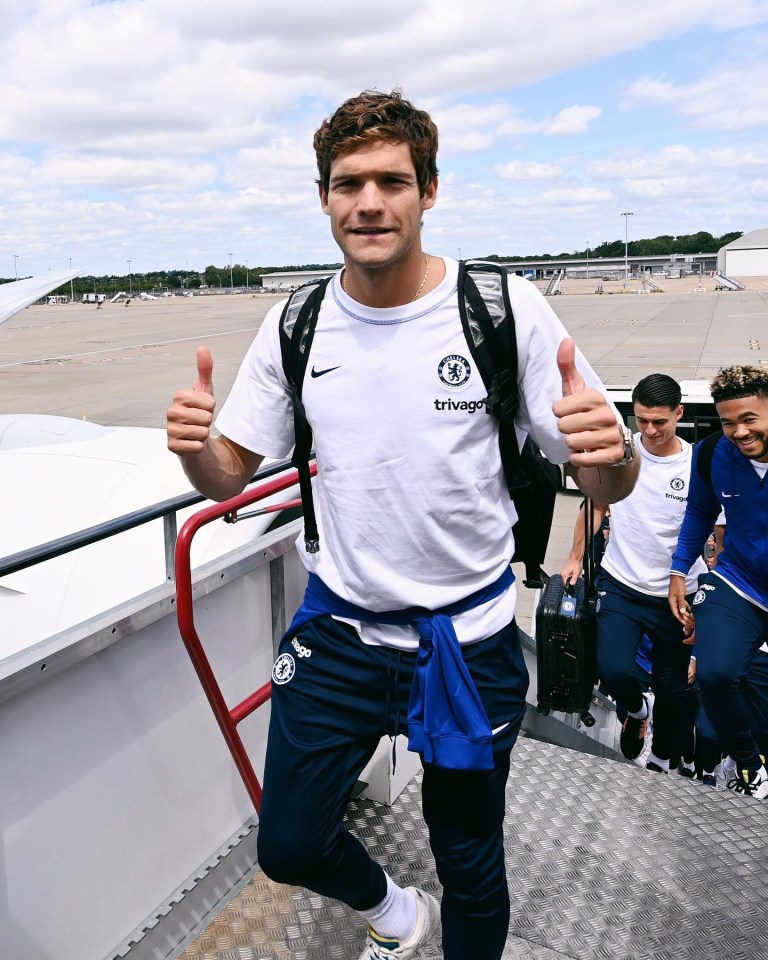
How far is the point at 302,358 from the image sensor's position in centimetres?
192

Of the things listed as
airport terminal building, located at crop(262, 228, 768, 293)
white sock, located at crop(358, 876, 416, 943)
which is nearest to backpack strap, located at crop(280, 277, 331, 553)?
white sock, located at crop(358, 876, 416, 943)

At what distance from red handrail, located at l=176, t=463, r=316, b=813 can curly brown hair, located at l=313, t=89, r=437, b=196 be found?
989 millimetres

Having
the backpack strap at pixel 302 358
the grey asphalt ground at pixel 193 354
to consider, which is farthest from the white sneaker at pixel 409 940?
the grey asphalt ground at pixel 193 354

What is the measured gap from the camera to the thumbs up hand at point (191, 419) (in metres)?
1.84

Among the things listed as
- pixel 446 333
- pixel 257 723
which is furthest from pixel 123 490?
pixel 446 333

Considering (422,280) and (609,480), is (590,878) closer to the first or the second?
(609,480)

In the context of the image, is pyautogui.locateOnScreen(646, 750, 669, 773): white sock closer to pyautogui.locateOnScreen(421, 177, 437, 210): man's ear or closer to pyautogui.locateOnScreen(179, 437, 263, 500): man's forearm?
pyautogui.locateOnScreen(179, 437, 263, 500): man's forearm

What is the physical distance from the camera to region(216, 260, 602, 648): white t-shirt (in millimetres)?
1785

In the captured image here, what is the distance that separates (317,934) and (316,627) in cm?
109

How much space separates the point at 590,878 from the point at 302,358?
189cm

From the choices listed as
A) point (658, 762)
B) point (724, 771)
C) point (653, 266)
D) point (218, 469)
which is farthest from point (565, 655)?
point (653, 266)

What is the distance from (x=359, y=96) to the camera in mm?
1852

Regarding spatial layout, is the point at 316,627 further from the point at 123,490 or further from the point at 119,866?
the point at 123,490

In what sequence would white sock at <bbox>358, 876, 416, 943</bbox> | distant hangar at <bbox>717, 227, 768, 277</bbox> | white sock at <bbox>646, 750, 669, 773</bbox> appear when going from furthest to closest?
distant hangar at <bbox>717, 227, 768, 277</bbox> → white sock at <bbox>646, 750, 669, 773</bbox> → white sock at <bbox>358, 876, 416, 943</bbox>
